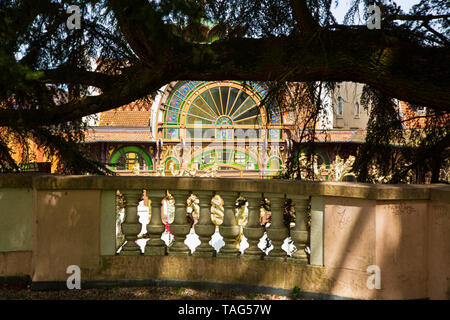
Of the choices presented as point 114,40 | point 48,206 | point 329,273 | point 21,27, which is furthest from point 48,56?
point 329,273

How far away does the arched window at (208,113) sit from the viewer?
27438 millimetres

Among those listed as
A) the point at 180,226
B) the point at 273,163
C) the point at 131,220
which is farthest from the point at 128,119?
the point at 180,226

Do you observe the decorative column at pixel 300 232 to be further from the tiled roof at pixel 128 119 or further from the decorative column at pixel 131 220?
the tiled roof at pixel 128 119

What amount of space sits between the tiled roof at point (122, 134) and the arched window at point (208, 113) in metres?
1.24

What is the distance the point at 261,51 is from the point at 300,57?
40cm

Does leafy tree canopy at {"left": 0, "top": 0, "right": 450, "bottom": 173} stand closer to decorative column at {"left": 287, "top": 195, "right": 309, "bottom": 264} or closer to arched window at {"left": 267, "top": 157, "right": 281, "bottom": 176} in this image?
decorative column at {"left": 287, "top": 195, "right": 309, "bottom": 264}

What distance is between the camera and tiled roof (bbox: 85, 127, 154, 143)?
2577 centimetres

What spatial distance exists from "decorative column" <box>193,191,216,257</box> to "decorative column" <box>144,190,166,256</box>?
0.32m

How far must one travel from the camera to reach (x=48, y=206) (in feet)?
13.6

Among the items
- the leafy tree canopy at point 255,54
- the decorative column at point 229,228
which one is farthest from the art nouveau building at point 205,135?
the decorative column at point 229,228

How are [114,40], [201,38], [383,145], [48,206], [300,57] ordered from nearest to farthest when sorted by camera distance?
[201,38] → [48,206] → [300,57] → [114,40] → [383,145]

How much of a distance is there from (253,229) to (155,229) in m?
0.89

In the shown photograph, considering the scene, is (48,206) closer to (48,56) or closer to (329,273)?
(329,273)

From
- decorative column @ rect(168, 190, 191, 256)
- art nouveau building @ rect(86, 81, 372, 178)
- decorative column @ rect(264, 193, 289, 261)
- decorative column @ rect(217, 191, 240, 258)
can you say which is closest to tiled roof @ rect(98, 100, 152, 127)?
art nouveau building @ rect(86, 81, 372, 178)
